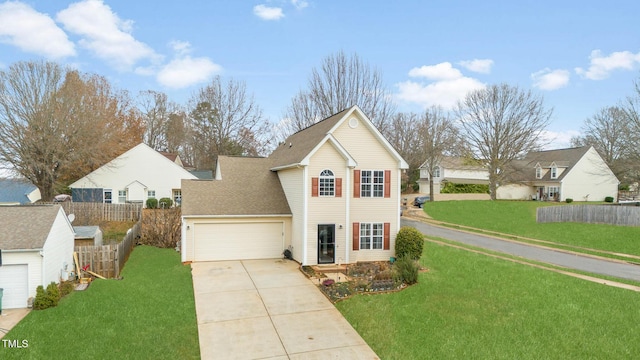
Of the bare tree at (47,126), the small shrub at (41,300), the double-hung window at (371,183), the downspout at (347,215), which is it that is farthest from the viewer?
the bare tree at (47,126)

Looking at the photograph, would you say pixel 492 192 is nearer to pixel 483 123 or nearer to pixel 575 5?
pixel 483 123


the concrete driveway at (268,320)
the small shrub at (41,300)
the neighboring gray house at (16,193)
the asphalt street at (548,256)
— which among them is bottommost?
the asphalt street at (548,256)

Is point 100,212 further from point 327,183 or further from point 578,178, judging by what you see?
point 578,178

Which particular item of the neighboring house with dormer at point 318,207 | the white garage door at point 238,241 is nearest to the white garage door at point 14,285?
the neighboring house with dormer at point 318,207

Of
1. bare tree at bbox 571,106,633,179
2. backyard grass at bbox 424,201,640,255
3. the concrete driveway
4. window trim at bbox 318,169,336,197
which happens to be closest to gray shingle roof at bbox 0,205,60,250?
the concrete driveway

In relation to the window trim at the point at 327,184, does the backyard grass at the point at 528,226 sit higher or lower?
lower

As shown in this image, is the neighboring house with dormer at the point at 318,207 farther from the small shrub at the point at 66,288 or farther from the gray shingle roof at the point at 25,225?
the gray shingle roof at the point at 25,225

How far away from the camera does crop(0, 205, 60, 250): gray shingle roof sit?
11.6 metres

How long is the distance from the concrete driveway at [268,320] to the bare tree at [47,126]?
77.0 feet

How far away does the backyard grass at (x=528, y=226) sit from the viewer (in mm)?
24188

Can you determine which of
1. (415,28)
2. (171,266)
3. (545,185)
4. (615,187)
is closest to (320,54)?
(415,28)

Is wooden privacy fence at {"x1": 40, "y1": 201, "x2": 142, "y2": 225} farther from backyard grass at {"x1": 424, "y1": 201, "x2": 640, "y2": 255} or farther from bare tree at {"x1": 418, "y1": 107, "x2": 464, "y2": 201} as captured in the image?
bare tree at {"x1": 418, "y1": 107, "x2": 464, "y2": 201}

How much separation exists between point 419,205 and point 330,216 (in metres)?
33.9

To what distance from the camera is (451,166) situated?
54.0 meters
